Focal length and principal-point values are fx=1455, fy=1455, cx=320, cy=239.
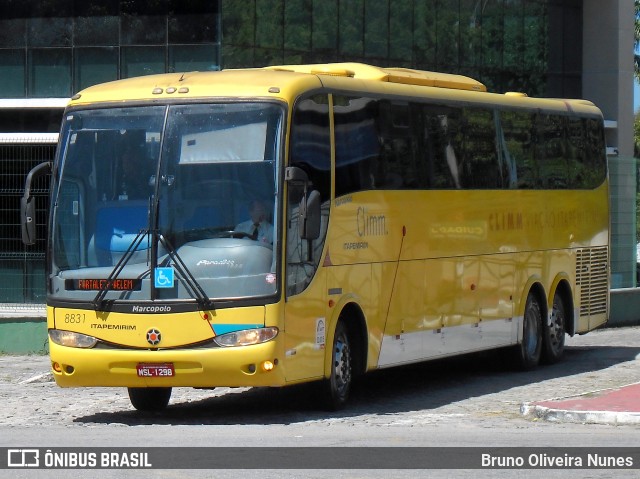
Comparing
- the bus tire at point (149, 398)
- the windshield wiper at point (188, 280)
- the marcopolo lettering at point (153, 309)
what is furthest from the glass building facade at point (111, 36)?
the marcopolo lettering at point (153, 309)

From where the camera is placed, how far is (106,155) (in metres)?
14.2

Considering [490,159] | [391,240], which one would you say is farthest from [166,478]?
[490,159]

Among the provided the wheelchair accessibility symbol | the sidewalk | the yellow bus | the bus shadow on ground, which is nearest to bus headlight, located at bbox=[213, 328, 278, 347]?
the yellow bus

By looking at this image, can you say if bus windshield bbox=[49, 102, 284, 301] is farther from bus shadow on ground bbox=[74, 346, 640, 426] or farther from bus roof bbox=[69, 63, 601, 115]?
bus shadow on ground bbox=[74, 346, 640, 426]

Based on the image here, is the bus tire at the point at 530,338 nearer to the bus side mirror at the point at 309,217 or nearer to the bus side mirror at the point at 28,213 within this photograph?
the bus side mirror at the point at 309,217

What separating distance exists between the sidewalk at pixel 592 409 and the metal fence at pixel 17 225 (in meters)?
11.4

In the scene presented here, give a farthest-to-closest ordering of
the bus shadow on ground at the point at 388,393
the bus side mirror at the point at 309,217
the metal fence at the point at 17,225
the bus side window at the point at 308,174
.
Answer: the metal fence at the point at 17,225 → the bus shadow on ground at the point at 388,393 → the bus side window at the point at 308,174 → the bus side mirror at the point at 309,217

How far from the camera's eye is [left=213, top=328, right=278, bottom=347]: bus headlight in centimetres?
1348

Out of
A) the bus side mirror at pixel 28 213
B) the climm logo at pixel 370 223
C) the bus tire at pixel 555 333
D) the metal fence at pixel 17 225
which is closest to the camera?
the bus side mirror at pixel 28 213

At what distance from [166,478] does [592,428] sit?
478 centimetres

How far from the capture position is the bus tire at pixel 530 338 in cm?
1977

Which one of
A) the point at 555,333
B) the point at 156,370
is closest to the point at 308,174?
the point at 156,370

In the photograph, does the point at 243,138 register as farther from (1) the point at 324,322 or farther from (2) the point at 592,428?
(2) the point at 592,428

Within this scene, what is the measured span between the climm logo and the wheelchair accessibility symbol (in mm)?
2431
